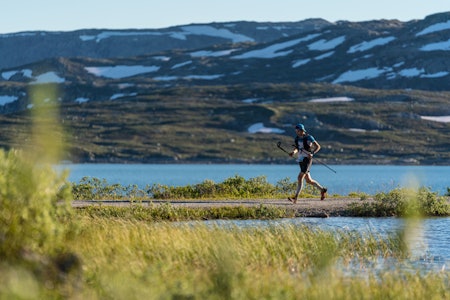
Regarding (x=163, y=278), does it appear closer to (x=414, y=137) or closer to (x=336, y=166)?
(x=336, y=166)

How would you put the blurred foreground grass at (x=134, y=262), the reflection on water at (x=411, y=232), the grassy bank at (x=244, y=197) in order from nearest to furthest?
the blurred foreground grass at (x=134, y=262), the reflection on water at (x=411, y=232), the grassy bank at (x=244, y=197)

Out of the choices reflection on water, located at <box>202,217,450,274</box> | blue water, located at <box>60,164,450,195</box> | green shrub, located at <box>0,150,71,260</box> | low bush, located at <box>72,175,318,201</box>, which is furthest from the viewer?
blue water, located at <box>60,164,450,195</box>

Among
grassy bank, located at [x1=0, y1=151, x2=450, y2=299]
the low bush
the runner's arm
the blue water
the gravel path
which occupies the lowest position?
the blue water

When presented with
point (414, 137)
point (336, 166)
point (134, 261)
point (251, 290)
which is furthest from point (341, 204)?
point (414, 137)

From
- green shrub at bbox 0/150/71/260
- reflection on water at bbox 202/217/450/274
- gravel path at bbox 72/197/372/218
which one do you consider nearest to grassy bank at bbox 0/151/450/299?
green shrub at bbox 0/150/71/260

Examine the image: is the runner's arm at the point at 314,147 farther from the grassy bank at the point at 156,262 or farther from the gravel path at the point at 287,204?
the grassy bank at the point at 156,262

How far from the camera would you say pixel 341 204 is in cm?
3356

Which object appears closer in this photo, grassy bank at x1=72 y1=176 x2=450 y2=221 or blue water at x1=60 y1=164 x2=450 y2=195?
grassy bank at x1=72 y1=176 x2=450 y2=221

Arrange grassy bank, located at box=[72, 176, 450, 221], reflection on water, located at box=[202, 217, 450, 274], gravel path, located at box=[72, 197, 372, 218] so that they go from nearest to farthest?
1. reflection on water, located at box=[202, 217, 450, 274]
2. grassy bank, located at box=[72, 176, 450, 221]
3. gravel path, located at box=[72, 197, 372, 218]

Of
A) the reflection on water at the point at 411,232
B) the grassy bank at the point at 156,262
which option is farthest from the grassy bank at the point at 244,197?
the grassy bank at the point at 156,262

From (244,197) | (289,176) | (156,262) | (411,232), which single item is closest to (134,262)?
(156,262)

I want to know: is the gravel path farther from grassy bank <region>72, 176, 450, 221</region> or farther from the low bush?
the low bush

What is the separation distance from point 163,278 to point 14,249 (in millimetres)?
2406

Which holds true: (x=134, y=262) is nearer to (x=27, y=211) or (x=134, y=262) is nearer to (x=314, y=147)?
(x=27, y=211)
